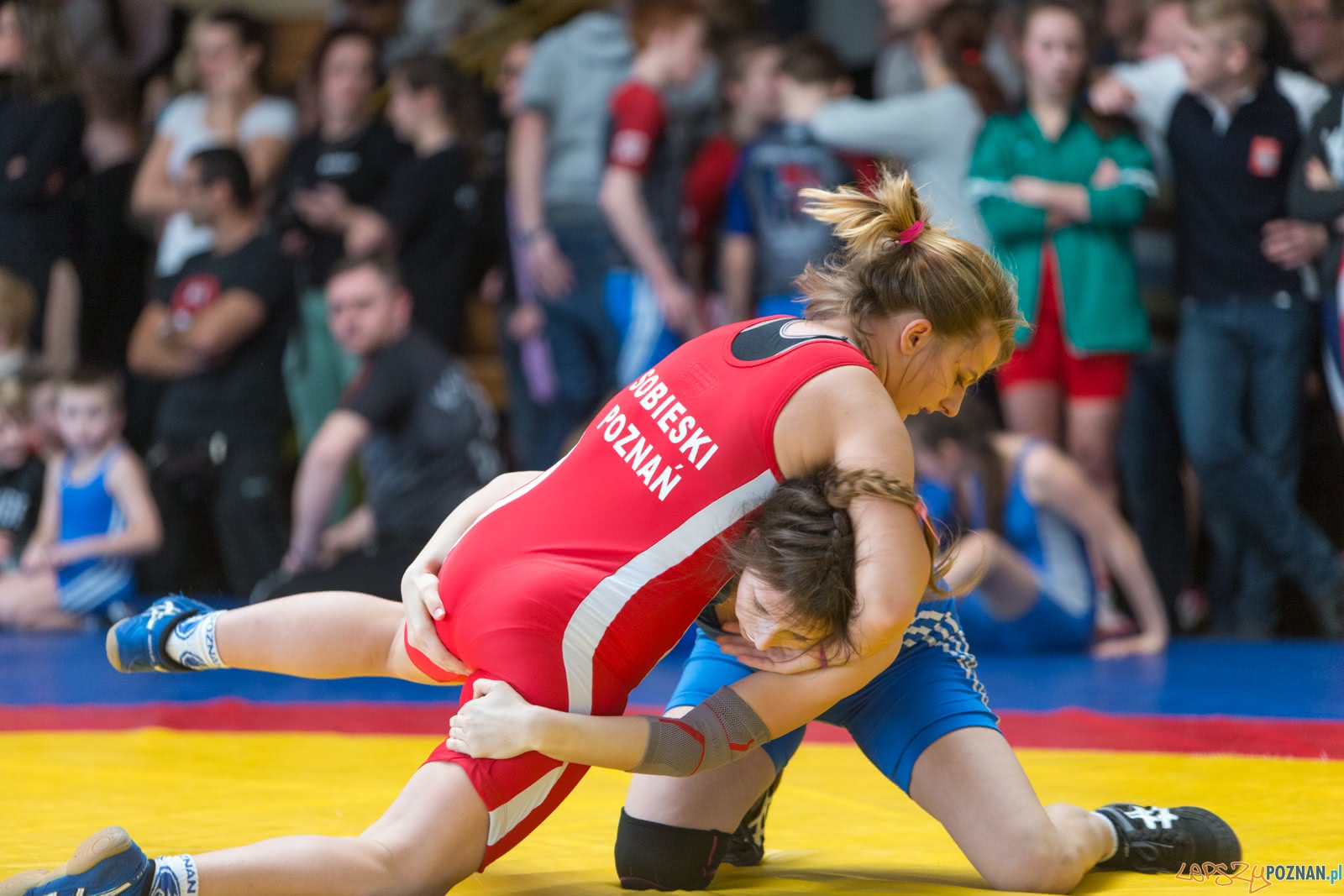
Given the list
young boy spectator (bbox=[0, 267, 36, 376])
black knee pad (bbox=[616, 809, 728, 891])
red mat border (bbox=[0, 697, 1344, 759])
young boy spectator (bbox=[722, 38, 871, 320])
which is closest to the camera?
black knee pad (bbox=[616, 809, 728, 891])

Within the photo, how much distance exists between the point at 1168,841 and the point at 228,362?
15.6ft

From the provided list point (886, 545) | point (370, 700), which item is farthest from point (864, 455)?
point (370, 700)

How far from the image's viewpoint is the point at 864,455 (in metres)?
2.14

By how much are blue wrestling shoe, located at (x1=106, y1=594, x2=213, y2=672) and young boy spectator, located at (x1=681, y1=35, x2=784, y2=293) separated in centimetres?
365

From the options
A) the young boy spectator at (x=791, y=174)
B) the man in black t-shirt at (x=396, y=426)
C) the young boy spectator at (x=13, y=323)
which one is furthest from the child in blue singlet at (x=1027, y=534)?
the young boy spectator at (x=13, y=323)

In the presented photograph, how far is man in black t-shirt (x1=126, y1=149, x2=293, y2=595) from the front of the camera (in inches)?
246

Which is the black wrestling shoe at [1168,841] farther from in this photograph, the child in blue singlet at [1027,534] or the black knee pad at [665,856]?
the child in blue singlet at [1027,534]

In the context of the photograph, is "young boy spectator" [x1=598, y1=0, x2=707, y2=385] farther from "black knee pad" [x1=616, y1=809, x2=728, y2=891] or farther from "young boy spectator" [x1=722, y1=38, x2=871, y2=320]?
"black knee pad" [x1=616, y1=809, x2=728, y2=891]

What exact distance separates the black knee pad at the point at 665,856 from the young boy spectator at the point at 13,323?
465 centimetres

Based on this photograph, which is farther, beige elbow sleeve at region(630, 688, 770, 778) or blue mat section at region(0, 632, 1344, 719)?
blue mat section at region(0, 632, 1344, 719)

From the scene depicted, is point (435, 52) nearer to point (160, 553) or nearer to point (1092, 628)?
point (160, 553)

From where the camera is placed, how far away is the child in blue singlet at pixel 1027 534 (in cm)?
470

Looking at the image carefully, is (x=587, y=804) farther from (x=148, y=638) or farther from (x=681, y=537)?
(x=681, y=537)

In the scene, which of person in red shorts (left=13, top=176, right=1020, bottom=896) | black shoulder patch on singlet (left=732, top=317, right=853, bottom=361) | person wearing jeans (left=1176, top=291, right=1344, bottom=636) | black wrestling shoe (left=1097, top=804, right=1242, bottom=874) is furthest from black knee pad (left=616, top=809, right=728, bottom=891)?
person wearing jeans (left=1176, top=291, right=1344, bottom=636)
